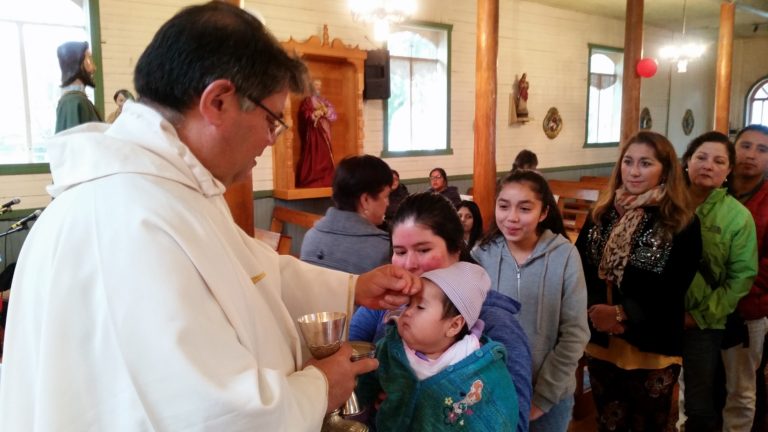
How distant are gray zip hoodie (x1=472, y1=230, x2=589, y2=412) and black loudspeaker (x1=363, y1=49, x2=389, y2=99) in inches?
212

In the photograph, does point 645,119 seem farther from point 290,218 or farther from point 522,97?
point 290,218

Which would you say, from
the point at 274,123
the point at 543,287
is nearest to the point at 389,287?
the point at 274,123

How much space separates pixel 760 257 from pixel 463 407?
222 centimetres

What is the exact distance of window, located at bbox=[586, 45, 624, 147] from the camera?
10586 mm

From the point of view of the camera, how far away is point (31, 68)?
5242 mm

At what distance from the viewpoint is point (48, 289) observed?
3.00 ft

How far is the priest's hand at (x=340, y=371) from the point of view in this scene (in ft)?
3.72

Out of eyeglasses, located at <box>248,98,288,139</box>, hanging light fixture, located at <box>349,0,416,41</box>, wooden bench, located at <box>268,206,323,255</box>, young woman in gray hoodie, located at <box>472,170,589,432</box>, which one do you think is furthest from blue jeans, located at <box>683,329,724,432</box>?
hanging light fixture, located at <box>349,0,416,41</box>

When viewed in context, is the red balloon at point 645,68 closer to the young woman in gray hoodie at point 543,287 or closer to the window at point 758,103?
the young woman in gray hoodie at point 543,287

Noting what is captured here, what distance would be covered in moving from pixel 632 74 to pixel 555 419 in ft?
20.1

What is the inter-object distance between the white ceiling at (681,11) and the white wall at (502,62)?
24 cm

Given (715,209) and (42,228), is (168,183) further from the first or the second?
(715,209)

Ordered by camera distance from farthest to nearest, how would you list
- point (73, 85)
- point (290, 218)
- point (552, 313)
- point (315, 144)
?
point (315, 144), point (290, 218), point (73, 85), point (552, 313)

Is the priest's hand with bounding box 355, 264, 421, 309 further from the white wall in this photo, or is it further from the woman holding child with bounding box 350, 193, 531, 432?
the white wall
